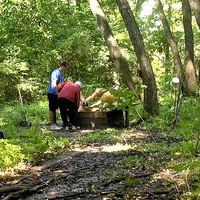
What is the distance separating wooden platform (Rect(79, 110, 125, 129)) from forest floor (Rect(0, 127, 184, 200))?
3.40 meters

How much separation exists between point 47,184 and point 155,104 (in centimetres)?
623

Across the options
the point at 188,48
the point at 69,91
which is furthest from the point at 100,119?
the point at 188,48

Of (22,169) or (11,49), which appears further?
(11,49)

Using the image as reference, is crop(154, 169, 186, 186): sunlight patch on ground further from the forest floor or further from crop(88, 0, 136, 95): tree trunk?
crop(88, 0, 136, 95): tree trunk

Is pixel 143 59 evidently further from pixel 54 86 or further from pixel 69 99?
pixel 54 86

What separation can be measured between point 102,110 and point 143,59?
191 centimetres

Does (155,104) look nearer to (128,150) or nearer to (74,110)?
(74,110)

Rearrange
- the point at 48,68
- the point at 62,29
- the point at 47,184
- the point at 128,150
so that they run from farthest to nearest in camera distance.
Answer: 1. the point at 62,29
2. the point at 48,68
3. the point at 128,150
4. the point at 47,184

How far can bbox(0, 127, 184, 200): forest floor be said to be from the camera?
11.5 feet

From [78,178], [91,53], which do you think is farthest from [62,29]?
[78,178]

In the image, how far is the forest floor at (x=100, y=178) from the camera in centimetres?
350

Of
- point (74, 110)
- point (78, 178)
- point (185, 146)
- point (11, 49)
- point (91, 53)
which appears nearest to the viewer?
point (78, 178)

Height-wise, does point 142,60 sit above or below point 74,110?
above

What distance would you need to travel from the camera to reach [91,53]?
615 inches
